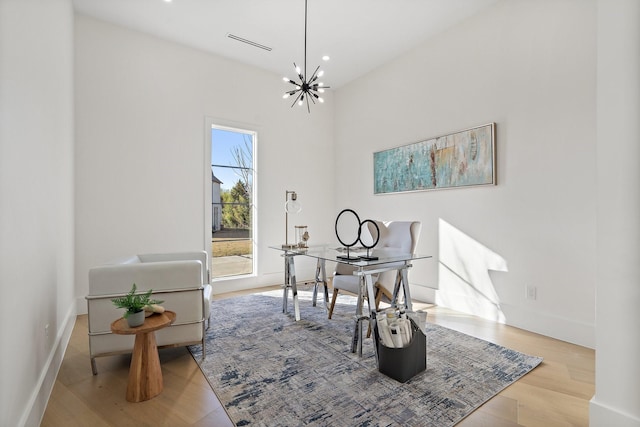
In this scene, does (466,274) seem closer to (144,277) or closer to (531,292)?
(531,292)

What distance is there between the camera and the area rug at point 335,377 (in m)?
1.65

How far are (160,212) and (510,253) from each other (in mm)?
3879

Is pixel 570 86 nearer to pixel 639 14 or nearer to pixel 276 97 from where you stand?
pixel 639 14

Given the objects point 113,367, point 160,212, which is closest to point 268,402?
point 113,367

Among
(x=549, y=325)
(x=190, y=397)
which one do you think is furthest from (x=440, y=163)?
(x=190, y=397)

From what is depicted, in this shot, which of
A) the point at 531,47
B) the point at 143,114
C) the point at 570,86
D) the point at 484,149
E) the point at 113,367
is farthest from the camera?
the point at 143,114

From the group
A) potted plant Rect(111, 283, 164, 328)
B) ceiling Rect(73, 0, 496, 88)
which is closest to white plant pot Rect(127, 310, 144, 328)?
potted plant Rect(111, 283, 164, 328)

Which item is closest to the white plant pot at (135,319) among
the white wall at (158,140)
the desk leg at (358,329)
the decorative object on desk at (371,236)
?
the desk leg at (358,329)

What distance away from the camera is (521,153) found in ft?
9.61

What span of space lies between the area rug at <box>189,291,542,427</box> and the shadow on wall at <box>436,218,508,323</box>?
67cm

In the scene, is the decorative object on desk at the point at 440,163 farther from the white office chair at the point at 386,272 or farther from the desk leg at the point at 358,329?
the desk leg at the point at 358,329

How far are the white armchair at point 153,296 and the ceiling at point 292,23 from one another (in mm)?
2701

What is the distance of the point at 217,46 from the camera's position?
3994 mm

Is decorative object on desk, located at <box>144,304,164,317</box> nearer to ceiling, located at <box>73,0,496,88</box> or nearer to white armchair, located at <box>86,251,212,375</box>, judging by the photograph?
white armchair, located at <box>86,251,212,375</box>
